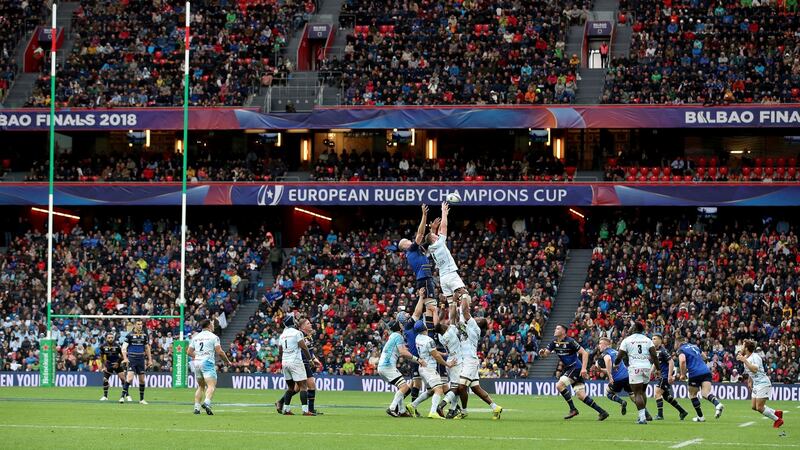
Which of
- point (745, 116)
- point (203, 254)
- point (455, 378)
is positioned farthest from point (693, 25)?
point (455, 378)

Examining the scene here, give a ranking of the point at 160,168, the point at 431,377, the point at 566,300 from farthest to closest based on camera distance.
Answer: the point at 160,168
the point at 566,300
the point at 431,377

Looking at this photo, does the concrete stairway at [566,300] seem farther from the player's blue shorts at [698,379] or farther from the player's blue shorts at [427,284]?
the player's blue shorts at [427,284]

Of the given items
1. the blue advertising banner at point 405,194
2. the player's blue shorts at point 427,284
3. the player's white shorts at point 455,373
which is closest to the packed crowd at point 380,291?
the blue advertising banner at point 405,194

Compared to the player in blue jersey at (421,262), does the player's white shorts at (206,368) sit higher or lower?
lower

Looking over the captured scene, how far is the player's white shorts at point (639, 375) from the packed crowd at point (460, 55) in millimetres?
28860

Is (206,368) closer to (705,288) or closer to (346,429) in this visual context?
(346,429)

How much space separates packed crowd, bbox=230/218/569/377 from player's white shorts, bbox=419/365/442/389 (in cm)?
1766

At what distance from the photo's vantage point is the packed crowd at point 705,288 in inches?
1764

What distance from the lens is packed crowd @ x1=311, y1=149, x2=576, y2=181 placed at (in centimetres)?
5500

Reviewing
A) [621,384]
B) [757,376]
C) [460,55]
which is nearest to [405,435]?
[757,376]

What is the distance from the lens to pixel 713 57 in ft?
178

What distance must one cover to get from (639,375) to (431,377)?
14.3 feet

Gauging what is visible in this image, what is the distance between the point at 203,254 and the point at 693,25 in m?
23.5

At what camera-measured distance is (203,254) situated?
54969mm
